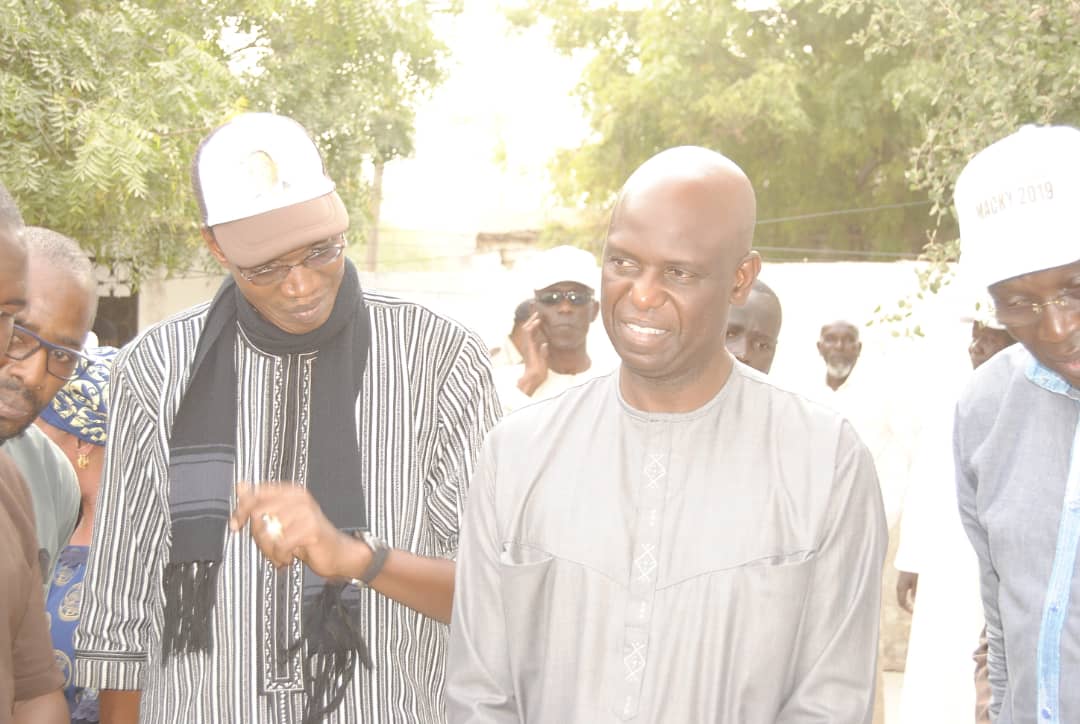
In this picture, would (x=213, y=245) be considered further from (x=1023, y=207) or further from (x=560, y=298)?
(x=560, y=298)

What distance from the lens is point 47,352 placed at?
346 cm

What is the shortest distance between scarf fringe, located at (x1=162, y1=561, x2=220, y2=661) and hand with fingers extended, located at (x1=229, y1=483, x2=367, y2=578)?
0.24 metres

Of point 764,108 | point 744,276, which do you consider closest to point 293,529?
point 744,276

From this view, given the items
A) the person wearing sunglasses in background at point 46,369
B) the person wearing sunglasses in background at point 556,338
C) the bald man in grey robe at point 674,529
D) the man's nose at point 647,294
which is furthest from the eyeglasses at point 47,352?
the person wearing sunglasses in background at point 556,338

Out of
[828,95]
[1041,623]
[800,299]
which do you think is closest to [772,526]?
[1041,623]

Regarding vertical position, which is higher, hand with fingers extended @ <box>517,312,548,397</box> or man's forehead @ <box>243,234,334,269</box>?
man's forehead @ <box>243,234,334,269</box>

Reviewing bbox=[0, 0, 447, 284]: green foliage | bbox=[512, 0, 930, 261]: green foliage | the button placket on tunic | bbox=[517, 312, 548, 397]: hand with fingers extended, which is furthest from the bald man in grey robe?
bbox=[512, 0, 930, 261]: green foliage

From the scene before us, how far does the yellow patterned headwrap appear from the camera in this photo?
400cm

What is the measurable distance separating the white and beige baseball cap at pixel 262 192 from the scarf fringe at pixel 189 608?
0.66 meters

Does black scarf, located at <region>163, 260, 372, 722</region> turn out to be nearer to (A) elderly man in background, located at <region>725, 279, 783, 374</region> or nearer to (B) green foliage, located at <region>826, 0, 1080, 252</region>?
(A) elderly man in background, located at <region>725, 279, 783, 374</region>

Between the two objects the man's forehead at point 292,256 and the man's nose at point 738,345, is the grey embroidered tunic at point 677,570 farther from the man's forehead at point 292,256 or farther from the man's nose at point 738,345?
the man's nose at point 738,345

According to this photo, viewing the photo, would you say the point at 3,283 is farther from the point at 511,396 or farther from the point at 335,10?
the point at 335,10

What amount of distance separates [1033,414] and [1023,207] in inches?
18.6

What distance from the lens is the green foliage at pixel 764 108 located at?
2005cm
